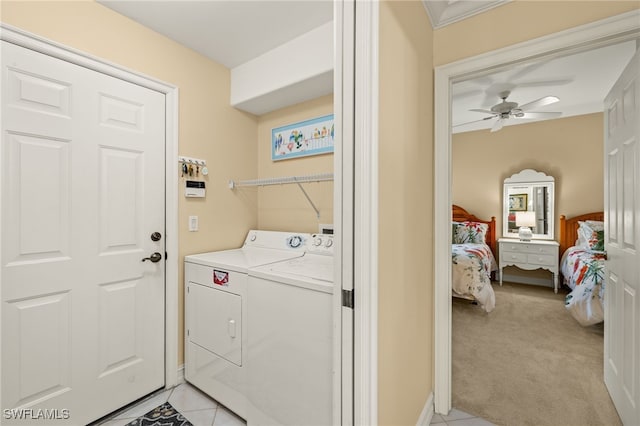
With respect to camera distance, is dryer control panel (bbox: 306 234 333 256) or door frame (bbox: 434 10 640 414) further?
dryer control panel (bbox: 306 234 333 256)

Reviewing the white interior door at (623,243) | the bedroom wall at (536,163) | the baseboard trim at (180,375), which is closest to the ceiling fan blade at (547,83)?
the white interior door at (623,243)

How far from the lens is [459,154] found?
5.11 m

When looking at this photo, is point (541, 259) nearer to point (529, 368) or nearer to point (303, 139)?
point (529, 368)

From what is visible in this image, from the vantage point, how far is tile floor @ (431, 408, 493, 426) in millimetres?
1643

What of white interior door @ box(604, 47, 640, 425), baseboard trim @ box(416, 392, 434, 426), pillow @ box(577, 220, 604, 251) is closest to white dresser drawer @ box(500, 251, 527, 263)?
pillow @ box(577, 220, 604, 251)

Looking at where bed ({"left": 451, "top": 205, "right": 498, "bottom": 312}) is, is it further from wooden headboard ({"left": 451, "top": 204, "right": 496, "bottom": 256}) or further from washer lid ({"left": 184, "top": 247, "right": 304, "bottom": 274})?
washer lid ({"left": 184, "top": 247, "right": 304, "bottom": 274})

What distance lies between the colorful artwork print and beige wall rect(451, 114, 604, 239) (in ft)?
12.5

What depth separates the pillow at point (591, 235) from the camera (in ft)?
11.8

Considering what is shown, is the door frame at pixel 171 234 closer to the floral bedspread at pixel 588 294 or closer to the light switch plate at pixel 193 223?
the light switch plate at pixel 193 223

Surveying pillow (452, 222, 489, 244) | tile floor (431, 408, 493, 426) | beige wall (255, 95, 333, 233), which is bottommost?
tile floor (431, 408, 493, 426)

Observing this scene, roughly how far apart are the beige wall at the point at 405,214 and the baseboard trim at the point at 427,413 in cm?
5

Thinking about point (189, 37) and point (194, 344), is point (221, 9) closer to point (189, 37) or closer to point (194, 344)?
point (189, 37)

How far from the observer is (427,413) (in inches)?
65.0

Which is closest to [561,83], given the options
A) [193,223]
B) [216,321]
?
[193,223]
